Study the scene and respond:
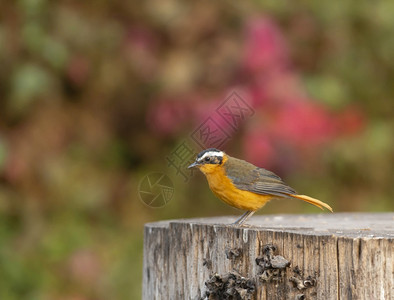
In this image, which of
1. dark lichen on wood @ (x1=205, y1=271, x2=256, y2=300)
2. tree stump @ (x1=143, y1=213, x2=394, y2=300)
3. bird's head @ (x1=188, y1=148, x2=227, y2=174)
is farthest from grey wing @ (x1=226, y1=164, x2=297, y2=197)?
dark lichen on wood @ (x1=205, y1=271, x2=256, y2=300)

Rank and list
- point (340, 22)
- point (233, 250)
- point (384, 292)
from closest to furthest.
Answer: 1. point (384, 292)
2. point (233, 250)
3. point (340, 22)

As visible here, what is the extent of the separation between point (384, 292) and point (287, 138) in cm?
377

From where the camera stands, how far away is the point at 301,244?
9.89 feet

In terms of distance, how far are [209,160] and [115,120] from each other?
9.47 feet

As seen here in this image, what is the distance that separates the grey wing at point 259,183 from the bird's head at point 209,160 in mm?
110

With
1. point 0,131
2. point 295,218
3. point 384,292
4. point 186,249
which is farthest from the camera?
point 0,131

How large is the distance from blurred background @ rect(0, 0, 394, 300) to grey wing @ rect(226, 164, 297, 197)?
2123 mm

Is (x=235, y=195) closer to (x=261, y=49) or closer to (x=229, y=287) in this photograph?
(x=229, y=287)

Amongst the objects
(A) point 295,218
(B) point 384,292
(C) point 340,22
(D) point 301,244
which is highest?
(C) point 340,22

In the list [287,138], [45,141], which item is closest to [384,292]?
[287,138]

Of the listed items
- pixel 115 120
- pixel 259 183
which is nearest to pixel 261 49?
pixel 115 120

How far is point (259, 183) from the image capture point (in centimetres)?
409

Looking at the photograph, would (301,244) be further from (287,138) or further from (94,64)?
(94,64)

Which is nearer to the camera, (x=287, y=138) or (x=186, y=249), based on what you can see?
(x=186, y=249)
